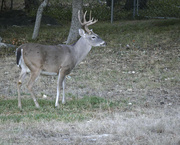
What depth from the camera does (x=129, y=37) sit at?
54.3 ft

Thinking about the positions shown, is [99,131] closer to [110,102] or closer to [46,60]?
[110,102]

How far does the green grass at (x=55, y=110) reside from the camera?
23.7ft

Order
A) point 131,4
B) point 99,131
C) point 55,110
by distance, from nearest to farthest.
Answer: point 99,131 → point 55,110 → point 131,4

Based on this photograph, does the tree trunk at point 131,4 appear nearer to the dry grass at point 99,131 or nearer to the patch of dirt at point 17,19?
the patch of dirt at point 17,19

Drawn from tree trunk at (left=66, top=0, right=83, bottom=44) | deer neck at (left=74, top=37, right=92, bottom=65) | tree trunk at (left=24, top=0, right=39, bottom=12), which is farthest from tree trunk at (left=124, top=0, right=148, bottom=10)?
deer neck at (left=74, top=37, right=92, bottom=65)

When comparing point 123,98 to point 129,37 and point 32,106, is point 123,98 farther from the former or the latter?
point 129,37

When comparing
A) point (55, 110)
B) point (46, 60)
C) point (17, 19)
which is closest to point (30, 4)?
point (17, 19)

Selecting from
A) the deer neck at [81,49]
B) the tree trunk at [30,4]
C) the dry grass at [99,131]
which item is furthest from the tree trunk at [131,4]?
the dry grass at [99,131]

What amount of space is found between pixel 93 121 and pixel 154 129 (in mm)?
1215

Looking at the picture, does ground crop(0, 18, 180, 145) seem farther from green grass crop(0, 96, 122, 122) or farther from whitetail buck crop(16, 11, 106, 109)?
whitetail buck crop(16, 11, 106, 109)

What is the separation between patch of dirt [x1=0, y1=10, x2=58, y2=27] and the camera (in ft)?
71.2

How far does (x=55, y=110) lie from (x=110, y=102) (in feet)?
4.32

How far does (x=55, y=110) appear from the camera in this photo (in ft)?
26.4

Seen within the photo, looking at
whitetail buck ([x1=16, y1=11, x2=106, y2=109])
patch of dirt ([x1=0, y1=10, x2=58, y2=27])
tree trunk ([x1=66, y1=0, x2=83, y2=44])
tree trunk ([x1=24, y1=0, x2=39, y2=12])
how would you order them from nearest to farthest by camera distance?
whitetail buck ([x1=16, y1=11, x2=106, y2=109]) < tree trunk ([x1=66, y1=0, x2=83, y2=44]) < patch of dirt ([x1=0, y1=10, x2=58, y2=27]) < tree trunk ([x1=24, y1=0, x2=39, y2=12])
